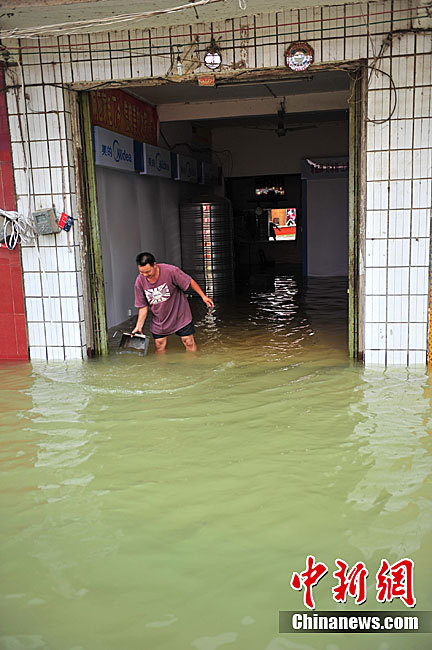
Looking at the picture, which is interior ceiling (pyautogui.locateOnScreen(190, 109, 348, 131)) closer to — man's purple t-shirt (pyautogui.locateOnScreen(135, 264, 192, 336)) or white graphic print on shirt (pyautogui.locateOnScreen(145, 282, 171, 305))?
man's purple t-shirt (pyautogui.locateOnScreen(135, 264, 192, 336))

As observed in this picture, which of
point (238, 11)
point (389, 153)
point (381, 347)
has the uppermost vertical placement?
point (238, 11)

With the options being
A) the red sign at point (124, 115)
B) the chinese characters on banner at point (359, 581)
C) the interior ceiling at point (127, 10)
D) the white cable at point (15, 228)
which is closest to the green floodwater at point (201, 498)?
the chinese characters on banner at point (359, 581)

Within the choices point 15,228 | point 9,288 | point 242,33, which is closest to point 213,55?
point 242,33

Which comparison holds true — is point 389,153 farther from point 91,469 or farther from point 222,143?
point 222,143

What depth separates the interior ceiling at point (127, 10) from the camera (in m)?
4.86

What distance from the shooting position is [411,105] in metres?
5.34

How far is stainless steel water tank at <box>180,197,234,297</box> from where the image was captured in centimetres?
1207

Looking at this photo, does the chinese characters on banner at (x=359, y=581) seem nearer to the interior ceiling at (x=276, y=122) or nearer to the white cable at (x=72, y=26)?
the white cable at (x=72, y=26)

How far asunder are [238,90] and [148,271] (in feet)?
15.1

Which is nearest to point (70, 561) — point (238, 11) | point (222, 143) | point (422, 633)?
point (422, 633)

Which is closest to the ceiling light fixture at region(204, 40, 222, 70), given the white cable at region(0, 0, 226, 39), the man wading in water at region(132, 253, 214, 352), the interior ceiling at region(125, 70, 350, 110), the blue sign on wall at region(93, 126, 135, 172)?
the white cable at region(0, 0, 226, 39)

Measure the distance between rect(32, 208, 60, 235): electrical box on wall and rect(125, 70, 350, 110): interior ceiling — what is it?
3.17 metres

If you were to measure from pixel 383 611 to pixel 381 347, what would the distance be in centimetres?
363

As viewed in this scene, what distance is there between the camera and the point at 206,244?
1208 centimetres
